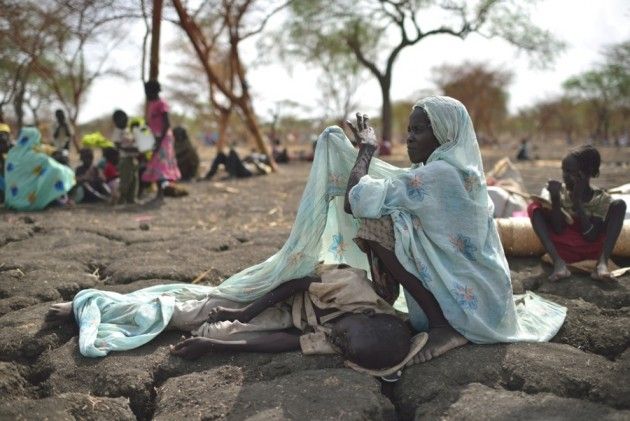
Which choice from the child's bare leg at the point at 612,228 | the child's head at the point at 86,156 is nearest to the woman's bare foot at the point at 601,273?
the child's bare leg at the point at 612,228

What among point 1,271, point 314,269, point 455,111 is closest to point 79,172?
point 1,271

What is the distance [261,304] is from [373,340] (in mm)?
578

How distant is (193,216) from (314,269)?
151 inches

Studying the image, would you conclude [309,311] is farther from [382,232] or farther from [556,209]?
[556,209]

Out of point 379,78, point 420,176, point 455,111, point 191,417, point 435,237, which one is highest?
point 379,78

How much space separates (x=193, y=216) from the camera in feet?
19.7

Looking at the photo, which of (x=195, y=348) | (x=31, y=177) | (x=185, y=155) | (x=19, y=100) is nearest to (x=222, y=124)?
(x=185, y=155)

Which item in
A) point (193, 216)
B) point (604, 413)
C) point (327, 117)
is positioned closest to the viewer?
point (604, 413)

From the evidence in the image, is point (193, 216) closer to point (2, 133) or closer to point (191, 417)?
point (2, 133)

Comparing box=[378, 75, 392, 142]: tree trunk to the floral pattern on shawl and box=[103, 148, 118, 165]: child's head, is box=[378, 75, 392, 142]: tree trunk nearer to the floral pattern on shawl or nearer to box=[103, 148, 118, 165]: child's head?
box=[103, 148, 118, 165]: child's head

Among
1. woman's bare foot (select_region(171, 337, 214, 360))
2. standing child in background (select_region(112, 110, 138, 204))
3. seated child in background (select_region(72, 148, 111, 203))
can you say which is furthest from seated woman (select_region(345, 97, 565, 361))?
seated child in background (select_region(72, 148, 111, 203))

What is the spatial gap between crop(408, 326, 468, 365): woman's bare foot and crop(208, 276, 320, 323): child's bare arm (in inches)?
21.2

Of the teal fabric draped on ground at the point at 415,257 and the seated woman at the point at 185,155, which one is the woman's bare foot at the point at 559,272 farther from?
the seated woman at the point at 185,155

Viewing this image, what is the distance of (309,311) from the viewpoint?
233 centimetres
